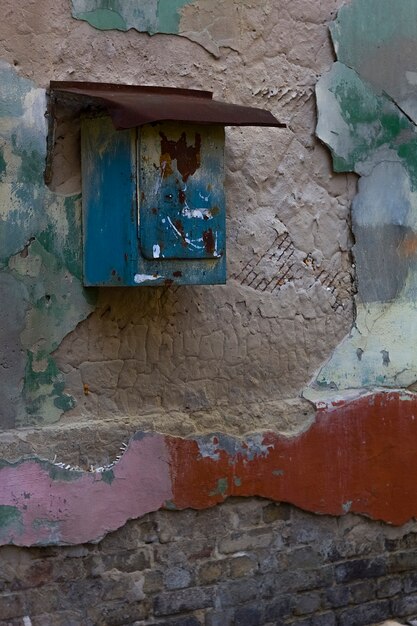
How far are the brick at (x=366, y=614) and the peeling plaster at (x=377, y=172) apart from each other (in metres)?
0.84

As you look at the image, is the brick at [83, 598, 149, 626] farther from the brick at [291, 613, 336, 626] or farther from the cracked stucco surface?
the brick at [291, 613, 336, 626]

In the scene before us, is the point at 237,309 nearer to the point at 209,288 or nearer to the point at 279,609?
the point at 209,288

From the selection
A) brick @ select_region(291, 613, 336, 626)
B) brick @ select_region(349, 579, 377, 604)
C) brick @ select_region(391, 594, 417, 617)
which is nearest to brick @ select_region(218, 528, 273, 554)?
brick @ select_region(291, 613, 336, 626)

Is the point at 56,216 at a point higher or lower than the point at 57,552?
higher

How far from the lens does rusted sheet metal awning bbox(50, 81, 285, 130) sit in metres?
2.91

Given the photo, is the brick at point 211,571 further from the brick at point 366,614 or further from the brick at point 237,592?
the brick at point 366,614

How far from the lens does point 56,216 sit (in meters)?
3.16

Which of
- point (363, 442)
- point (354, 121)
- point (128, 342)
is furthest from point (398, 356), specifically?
→ point (128, 342)

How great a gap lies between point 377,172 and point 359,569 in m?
1.52

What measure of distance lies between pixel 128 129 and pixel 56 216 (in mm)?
379

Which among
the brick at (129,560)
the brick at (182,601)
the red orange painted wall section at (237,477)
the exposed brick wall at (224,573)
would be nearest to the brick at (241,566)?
the exposed brick wall at (224,573)

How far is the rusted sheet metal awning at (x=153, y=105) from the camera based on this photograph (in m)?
2.91

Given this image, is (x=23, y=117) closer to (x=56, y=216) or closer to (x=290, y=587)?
(x=56, y=216)

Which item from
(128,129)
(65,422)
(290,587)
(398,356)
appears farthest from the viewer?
(398,356)
